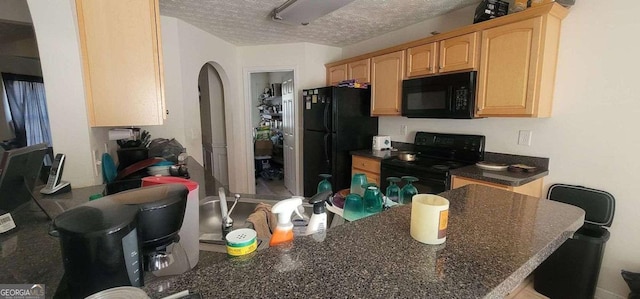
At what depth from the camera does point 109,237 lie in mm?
501

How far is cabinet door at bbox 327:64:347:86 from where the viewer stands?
3622 mm

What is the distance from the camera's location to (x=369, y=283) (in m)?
0.56

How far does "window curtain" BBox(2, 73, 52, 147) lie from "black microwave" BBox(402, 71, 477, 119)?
9.05 feet

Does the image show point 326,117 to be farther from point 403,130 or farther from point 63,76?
point 63,76

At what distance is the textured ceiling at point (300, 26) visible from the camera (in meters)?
2.47

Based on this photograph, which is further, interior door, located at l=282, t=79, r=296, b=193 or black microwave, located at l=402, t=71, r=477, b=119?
interior door, located at l=282, t=79, r=296, b=193

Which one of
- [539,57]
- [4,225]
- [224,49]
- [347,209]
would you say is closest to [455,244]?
[347,209]

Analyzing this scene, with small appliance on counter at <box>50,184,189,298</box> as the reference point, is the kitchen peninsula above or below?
below

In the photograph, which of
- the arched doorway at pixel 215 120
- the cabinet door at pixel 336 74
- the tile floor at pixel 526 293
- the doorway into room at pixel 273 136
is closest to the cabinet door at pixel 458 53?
the cabinet door at pixel 336 74

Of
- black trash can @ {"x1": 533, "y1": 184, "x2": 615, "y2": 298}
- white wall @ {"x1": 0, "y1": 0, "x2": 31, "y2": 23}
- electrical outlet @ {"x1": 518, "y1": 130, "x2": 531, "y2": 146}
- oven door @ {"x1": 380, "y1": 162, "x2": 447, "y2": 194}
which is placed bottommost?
black trash can @ {"x1": 533, "y1": 184, "x2": 615, "y2": 298}

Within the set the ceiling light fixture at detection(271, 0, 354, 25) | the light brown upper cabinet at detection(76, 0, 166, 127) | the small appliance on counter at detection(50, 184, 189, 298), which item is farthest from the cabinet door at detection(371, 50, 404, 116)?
the small appliance on counter at detection(50, 184, 189, 298)

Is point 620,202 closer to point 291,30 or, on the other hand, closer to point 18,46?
point 291,30

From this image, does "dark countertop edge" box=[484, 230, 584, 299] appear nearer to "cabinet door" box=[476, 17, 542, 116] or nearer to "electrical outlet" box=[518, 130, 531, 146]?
"cabinet door" box=[476, 17, 542, 116]

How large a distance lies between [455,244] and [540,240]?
25 cm
